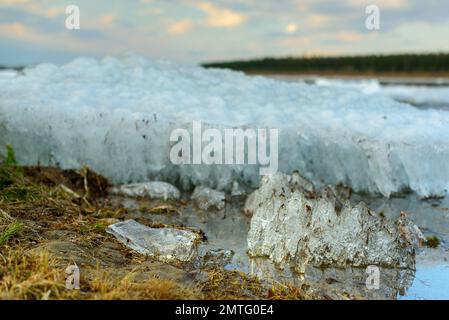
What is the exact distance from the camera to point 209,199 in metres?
7.34

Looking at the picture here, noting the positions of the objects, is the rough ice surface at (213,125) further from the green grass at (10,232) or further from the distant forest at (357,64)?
A: the distant forest at (357,64)

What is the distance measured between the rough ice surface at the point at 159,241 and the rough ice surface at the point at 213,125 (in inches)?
99.4

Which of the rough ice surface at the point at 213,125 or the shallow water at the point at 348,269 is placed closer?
the shallow water at the point at 348,269

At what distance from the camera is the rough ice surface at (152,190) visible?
7.62m

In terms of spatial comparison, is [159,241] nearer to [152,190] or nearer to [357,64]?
[152,190]

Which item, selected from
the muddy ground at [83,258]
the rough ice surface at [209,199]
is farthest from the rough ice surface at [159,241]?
the rough ice surface at [209,199]

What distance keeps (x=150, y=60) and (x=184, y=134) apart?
10.7 feet

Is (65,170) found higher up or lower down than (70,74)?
lower down

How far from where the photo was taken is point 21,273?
4074mm

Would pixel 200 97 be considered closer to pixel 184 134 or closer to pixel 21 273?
pixel 184 134

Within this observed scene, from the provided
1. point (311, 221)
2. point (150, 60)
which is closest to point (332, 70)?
point (150, 60)

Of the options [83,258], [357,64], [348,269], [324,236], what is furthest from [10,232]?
[357,64]

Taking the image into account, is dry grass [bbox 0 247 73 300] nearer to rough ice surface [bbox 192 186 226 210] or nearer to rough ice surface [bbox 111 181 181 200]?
rough ice surface [bbox 192 186 226 210]

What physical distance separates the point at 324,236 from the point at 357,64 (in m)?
35.5
